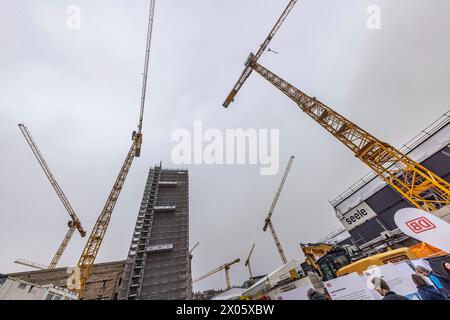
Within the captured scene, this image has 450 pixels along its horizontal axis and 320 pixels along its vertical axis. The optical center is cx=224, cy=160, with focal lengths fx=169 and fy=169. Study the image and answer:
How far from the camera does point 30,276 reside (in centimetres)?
2183

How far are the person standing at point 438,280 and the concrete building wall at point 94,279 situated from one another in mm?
30866

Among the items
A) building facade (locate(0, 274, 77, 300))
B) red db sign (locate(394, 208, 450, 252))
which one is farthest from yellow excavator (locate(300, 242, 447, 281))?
building facade (locate(0, 274, 77, 300))

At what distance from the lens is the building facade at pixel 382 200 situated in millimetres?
14442

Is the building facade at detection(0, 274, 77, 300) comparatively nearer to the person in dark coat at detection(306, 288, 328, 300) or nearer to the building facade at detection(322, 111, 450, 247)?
the person in dark coat at detection(306, 288, 328, 300)

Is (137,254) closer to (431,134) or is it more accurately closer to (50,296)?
(50,296)

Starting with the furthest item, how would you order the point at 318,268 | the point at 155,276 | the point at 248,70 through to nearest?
the point at 248,70
the point at 155,276
the point at 318,268

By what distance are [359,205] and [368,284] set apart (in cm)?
2039

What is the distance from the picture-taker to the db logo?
415cm

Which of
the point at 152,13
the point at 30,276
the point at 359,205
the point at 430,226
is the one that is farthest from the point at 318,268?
the point at 30,276

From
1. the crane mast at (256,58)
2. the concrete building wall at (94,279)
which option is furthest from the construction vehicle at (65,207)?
the crane mast at (256,58)

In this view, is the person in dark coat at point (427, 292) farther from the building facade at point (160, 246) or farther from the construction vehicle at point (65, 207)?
the construction vehicle at point (65, 207)

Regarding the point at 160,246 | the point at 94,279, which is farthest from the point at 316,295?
the point at 94,279

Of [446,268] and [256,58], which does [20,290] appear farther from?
[256,58]
